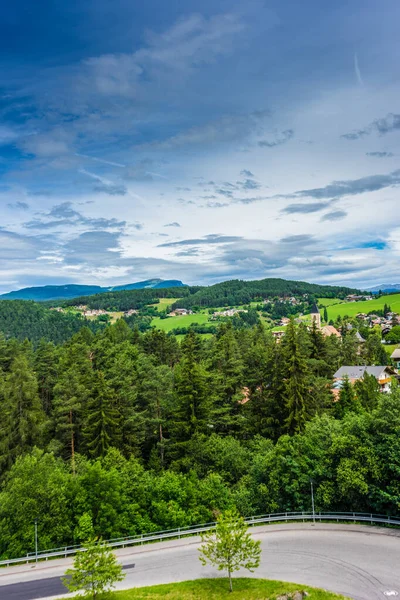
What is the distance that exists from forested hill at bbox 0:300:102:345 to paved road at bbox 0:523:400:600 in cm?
13059

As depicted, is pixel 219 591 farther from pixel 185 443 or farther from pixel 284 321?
pixel 284 321

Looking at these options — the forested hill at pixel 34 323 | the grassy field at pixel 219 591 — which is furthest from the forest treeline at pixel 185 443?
the forested hill at pixel 34 323

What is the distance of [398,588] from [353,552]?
377cm

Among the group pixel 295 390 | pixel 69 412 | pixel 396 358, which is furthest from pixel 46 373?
pixel 396 358

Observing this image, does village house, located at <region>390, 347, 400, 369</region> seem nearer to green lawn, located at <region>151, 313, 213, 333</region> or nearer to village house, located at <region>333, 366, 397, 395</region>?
village house, located at <region>333, 366, 397, 395</region>

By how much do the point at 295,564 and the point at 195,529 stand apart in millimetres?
8375

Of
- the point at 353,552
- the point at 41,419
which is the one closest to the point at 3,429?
the point at 41,419

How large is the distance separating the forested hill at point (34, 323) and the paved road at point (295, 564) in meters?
131

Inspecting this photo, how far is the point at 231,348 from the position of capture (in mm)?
51969

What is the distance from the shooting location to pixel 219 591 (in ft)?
66.0

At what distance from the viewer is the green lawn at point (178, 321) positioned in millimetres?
171988

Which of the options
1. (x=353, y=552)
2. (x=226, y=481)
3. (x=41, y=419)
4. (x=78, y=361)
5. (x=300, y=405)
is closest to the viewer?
(x=353, y=552)

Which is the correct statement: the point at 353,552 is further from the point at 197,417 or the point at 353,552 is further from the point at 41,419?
the point at 41,419

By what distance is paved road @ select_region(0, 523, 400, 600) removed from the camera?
65.7ft
